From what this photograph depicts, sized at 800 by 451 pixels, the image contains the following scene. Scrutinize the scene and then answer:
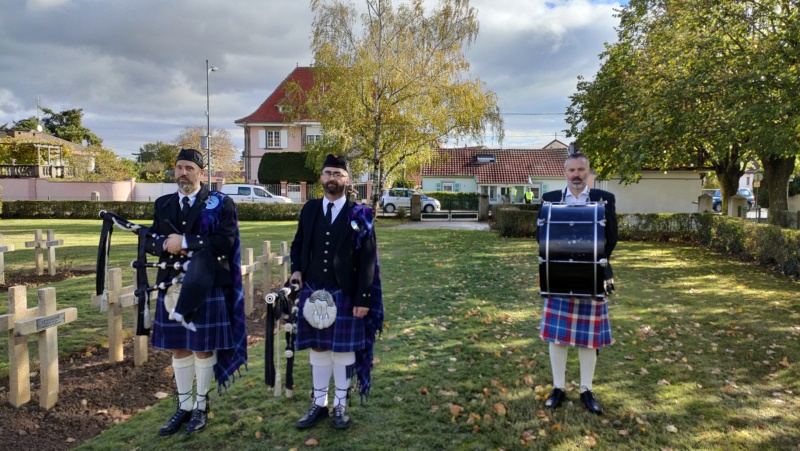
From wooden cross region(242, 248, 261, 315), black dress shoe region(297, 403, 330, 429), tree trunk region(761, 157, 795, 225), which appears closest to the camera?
black dress shoe region(297, 403, 330, 429)

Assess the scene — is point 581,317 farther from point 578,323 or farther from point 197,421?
point 197,421

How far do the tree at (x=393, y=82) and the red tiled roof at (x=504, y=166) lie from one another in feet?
69.7

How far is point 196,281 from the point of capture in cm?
336

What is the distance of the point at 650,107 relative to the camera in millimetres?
13625

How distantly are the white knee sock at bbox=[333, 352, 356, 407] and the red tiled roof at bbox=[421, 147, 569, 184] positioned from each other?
41.1 m

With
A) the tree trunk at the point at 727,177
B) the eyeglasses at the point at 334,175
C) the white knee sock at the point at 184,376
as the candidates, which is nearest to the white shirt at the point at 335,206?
the eyeglasses at the point at 334,175

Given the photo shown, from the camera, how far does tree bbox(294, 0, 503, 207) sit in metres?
22.2

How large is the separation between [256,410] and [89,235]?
17266 millimetres

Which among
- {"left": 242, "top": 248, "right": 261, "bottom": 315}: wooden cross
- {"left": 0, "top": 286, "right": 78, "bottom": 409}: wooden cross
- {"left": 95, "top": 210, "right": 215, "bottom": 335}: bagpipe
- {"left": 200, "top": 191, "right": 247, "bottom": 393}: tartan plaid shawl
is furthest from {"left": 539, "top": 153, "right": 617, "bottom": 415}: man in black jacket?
{"left": 242, "top": 248, "right": 261, "bottom": 315}: wooden cross

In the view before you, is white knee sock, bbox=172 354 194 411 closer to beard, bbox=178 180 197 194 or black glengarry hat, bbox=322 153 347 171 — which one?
beard, bbox=178 180 197 194

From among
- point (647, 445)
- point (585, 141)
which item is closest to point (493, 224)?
point (585, 141)

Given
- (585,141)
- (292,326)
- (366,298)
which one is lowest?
(292,326)

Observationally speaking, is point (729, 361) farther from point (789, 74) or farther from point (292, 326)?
point (789, 74)

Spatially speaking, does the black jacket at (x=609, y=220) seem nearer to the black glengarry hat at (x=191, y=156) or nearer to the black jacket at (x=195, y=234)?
the black jacket at (x=195, y=234)
